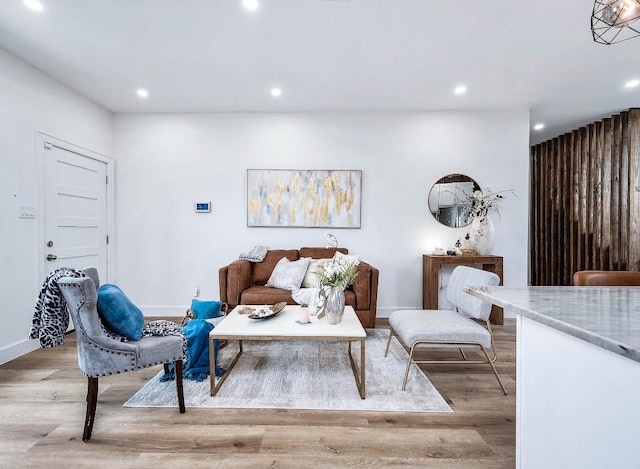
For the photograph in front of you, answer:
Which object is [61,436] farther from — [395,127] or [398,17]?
[395,127]

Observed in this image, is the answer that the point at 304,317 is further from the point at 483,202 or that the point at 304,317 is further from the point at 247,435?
the point at 483,202

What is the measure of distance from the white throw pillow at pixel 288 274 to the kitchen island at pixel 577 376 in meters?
2.48

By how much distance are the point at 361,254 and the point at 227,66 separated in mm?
2653

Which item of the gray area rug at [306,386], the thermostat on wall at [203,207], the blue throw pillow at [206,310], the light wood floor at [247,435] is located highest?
the thermostat on wall at [203,207]

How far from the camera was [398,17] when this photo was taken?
2311 mm

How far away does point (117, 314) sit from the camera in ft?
5.94

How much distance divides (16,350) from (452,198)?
16.2ft

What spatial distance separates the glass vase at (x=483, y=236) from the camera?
12.5 ft

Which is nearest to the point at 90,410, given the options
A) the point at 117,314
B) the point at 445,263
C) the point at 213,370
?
the point at 117,314

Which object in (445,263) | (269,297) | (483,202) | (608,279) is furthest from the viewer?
(483,202)

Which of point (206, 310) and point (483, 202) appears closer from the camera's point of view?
point (206, 310)

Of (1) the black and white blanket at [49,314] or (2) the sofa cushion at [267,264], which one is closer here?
(1) the black and white blanket at [49,314]

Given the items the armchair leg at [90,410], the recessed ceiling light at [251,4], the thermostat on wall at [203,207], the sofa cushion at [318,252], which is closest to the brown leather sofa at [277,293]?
the sofa cushion at [318,252]

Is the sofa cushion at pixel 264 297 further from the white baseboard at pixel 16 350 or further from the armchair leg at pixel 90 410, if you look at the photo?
the white baseboard at pixel 16 350
